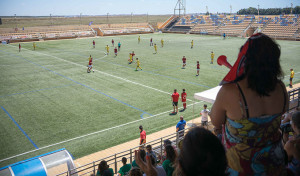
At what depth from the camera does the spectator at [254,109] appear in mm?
1971

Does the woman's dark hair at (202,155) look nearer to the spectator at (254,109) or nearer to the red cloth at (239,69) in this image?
the spectator at (254,109)

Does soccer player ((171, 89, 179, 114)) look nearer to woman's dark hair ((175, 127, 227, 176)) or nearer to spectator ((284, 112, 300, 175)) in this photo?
spectator ((284, 112, 300, 175))

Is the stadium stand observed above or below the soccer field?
above

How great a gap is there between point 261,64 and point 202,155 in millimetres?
919

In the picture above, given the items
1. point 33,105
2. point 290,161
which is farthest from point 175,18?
point 290,161

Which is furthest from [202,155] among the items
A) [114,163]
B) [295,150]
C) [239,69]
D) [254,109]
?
[114,163]

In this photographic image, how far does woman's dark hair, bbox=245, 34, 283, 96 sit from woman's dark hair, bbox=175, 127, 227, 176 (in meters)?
0.66

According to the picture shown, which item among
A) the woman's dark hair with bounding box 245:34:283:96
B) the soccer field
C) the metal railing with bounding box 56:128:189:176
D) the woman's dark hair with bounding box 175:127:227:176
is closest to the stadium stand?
the soccer field

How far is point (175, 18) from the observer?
79.0 metres

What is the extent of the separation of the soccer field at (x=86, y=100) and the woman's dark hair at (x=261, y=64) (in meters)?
9.00

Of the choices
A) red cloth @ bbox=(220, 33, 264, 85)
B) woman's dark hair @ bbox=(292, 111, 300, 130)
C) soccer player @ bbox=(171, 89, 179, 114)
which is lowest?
soccer player @ bbox=(171, 89, 179, 114)

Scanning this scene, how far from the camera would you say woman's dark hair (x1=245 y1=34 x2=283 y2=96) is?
197 cm

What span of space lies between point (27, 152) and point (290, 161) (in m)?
9.98

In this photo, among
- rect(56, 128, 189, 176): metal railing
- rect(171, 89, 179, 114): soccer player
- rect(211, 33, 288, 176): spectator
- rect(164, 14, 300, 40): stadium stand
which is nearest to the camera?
rect(211, 33, 288, 176): spectator
